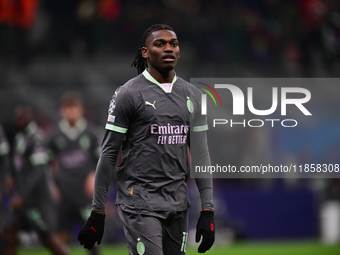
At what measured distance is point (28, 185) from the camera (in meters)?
7.27

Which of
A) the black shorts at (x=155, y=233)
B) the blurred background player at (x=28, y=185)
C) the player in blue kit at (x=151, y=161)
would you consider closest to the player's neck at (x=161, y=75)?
the player in blue kit at (x=151, y=161)

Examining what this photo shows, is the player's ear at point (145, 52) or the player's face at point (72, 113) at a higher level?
the player's face at point (72, 113)

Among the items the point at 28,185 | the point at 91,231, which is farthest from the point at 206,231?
the point at 28,185

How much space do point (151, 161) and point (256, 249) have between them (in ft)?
23.9

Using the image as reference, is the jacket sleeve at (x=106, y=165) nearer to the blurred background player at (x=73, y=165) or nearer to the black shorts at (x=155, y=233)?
the black shorts at (x=155, y=233)

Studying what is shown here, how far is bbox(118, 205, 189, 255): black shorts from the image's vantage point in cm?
352

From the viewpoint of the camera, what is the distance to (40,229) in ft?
22.9

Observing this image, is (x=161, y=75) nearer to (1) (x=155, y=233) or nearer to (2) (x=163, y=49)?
(2) (x=163, y=49)

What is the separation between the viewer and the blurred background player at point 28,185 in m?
7.09

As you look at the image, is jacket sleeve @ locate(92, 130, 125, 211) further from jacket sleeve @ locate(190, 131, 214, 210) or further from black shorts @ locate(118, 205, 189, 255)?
jacket sleeve @ locate(190, 131, 214, 210)

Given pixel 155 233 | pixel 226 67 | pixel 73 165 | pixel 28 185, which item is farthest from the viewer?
pixel 226 67

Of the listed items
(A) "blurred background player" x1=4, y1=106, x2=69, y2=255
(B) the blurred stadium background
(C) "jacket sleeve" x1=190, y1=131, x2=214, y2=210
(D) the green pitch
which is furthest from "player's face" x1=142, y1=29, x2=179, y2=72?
(B) the blurred stadium background

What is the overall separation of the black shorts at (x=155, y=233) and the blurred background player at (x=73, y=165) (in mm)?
3828

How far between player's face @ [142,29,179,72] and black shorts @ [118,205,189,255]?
967 mm
